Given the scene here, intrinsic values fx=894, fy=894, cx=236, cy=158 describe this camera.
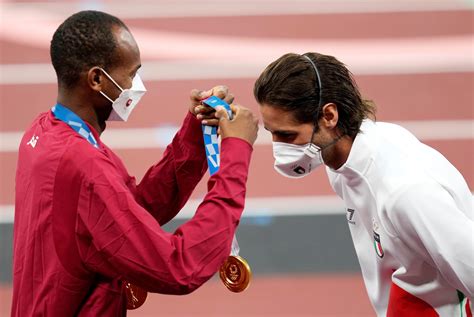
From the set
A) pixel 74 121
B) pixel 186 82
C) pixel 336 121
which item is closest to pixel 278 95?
pixel 336 121

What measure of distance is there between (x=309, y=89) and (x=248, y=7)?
263 inches

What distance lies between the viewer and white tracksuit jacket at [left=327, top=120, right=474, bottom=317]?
2641mm

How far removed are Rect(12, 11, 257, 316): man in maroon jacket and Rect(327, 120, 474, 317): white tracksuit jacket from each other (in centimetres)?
50

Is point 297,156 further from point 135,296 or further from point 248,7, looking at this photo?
point 248,7

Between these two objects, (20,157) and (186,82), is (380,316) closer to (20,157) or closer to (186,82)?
(20,157)

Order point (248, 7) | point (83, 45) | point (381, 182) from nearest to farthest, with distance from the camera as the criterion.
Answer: point (83, 45)
point (381, 182)
point (248, 7)

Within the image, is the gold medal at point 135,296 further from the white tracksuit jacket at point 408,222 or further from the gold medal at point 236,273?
the white tracksuit jacket at point 408,222

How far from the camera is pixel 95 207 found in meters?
2.45

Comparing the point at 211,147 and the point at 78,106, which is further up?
the point at 78,106

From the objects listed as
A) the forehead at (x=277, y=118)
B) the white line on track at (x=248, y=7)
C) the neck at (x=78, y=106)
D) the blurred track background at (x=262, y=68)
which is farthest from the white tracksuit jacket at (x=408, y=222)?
the white line on track at (x=248, y=7)

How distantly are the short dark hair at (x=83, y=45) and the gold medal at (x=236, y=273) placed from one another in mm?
762

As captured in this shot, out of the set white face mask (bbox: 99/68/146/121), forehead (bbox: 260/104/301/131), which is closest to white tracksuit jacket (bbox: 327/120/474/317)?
forehead (bbox: 260/104/301/131)

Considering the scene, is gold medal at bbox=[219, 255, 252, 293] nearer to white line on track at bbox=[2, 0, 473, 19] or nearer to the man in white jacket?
the man in white jacket

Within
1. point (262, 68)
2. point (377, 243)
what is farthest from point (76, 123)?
point (262, 68)
